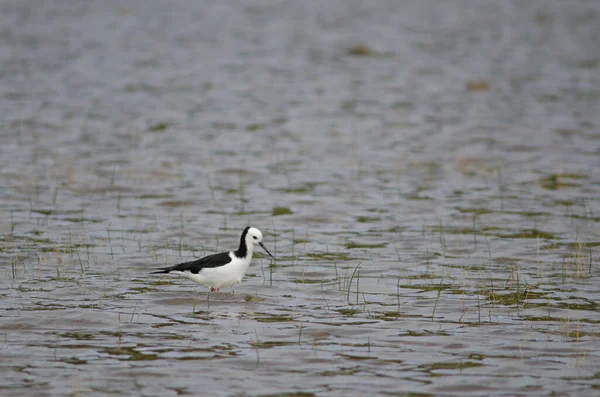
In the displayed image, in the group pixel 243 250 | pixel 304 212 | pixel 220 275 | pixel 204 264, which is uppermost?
pixel 304 212

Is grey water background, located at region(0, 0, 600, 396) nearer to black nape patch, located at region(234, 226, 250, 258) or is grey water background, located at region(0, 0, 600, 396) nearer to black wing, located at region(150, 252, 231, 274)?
black wing, located at region(150, 252, 231, 274)

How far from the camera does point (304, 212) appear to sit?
67.8 feet

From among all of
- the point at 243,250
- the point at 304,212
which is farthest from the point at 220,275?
the point at 304,212

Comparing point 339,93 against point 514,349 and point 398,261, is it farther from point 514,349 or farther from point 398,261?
point 514,349

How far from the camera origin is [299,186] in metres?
23.2

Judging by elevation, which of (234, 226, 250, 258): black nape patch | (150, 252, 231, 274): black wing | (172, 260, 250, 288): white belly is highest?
(234, 226, 250, 258): black nape patch

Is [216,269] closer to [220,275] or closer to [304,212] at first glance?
[220,275]

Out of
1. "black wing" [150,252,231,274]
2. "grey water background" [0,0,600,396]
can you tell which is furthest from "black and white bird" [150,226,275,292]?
"grey water background" [0,0,600,396]

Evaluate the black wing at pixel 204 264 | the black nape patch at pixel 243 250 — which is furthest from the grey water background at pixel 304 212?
the black nape patch at pixel 243 250

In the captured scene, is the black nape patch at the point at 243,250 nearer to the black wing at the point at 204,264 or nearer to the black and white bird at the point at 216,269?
the black and white bird at the point at 216,269

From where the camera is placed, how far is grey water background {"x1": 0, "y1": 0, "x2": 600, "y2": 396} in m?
11.4

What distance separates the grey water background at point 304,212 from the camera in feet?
37.4

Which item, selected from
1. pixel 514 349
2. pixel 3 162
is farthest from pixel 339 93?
pixel 514 349

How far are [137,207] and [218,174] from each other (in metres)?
4.12
